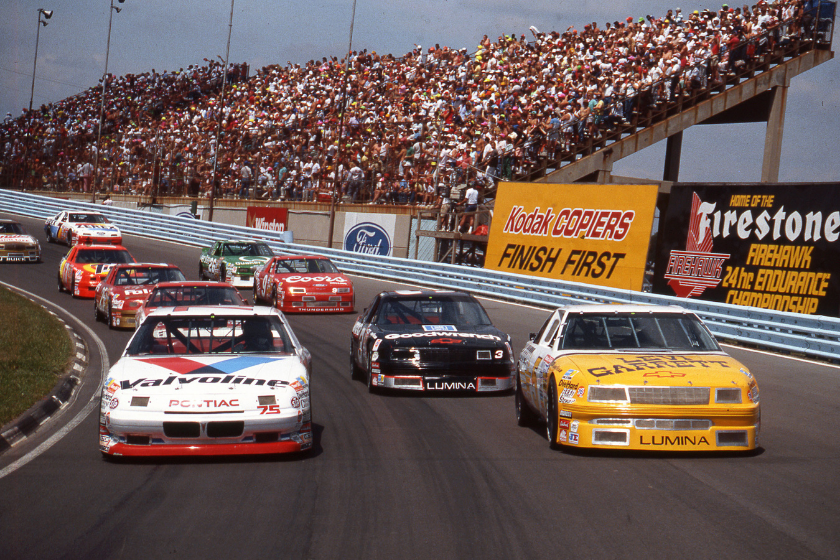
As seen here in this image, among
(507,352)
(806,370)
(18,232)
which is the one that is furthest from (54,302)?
(806,370)

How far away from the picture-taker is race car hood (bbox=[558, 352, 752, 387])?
286 inches

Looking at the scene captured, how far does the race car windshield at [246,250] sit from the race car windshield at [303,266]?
382cm

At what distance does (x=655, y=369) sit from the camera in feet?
24.5

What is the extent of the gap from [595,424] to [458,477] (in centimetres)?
125

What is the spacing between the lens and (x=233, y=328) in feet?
28.1

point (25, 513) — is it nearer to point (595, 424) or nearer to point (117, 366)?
point (117, 366)

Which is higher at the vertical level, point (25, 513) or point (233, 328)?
point (233, 328)

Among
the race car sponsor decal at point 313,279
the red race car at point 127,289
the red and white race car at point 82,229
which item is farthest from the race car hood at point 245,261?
the red and white race car at point 82,229

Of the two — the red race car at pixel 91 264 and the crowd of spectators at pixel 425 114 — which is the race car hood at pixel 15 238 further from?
the crowd of spectators at pixel 425 114

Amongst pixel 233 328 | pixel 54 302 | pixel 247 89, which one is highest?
pixel 247 89

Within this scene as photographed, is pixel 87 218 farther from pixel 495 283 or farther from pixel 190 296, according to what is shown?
pixel 190 296

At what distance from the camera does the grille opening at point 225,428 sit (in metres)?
7.02

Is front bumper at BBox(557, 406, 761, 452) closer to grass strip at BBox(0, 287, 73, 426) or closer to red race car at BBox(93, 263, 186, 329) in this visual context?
grass strip at BBox(0, 287, 73, 426)

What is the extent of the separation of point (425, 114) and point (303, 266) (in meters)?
12.8
